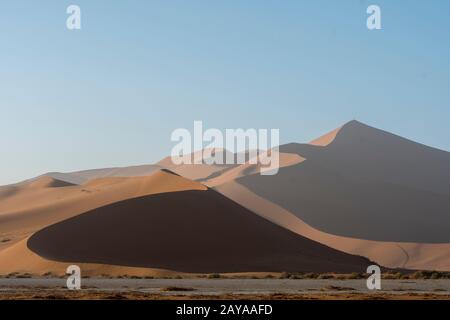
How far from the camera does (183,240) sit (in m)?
62.8

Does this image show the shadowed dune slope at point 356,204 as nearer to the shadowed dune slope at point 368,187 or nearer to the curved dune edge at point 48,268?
the shadowed dune slope at point 368,187

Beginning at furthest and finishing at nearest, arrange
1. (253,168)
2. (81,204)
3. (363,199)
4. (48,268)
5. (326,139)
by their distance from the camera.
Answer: (326,139)
(253,168)
(363,199)
(81,204)
(48,268)

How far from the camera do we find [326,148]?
146625mm

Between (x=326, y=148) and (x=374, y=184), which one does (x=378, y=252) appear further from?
(x=326, y=148)

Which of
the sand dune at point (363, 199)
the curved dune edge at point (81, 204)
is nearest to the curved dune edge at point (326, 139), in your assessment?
→ the sand dune at point (363, 199)

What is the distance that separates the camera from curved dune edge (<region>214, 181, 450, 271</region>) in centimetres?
8319

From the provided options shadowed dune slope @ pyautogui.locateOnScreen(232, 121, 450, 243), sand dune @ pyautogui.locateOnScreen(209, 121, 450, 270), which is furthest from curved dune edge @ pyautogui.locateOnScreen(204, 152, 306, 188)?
shadowed dune slope @ pyautogui.locateOnScreen(232, 121, 450, 243)

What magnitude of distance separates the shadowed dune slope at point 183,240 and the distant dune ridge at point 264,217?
0.11 metres

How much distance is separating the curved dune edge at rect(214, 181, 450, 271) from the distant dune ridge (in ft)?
0.50

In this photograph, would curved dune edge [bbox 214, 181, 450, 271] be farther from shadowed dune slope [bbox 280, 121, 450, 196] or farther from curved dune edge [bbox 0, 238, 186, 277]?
curved dune edge [bbox 0, 238, 186, 277]

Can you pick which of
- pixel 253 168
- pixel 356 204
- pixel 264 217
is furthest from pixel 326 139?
pixel 264 217

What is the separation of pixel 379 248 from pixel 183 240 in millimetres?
35187

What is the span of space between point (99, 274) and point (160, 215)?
16162 millimetres

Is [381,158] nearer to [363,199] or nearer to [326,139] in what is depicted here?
[326,139]
